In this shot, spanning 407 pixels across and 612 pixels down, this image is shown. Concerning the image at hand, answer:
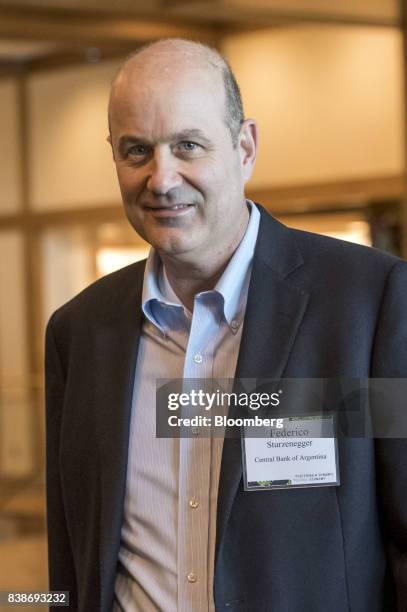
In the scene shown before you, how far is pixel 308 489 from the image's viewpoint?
1892mm

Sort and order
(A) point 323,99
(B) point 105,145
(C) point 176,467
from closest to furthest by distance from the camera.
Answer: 1. (C) point 176,467
2. (A) point 323,99
3. (B) point 105,145

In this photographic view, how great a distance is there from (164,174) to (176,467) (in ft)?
1.69

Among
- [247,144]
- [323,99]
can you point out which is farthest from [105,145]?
[247,144]

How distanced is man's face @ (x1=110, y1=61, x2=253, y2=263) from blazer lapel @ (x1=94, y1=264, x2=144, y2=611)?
25 cm

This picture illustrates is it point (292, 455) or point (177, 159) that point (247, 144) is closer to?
point (177, 159)

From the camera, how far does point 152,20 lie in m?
8.56

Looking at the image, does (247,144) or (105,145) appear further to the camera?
(105,145)

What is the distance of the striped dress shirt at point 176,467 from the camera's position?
1.93m

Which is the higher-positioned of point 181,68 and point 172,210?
point 181,68

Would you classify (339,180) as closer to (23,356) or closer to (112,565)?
(23,356)

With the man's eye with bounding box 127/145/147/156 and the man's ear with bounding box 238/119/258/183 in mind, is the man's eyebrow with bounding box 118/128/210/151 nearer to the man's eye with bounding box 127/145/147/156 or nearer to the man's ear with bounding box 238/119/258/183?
the man's eye with bounding box 127/145/147/156

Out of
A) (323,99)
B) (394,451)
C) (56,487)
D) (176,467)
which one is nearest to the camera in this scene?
(394,451)

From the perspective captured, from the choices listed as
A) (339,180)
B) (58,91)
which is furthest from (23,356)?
(339,180)

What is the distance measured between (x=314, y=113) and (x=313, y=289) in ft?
23.6
